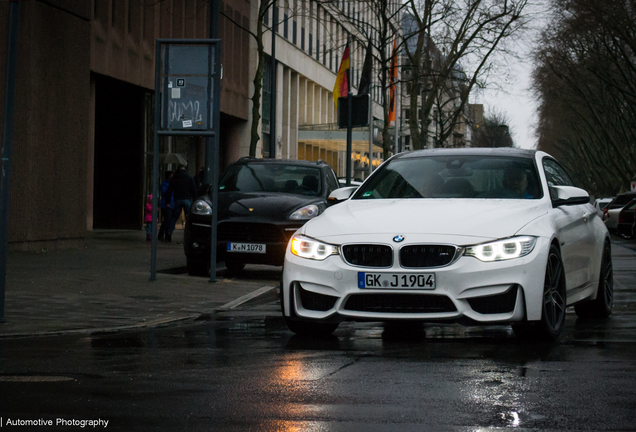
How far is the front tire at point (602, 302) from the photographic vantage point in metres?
9.45

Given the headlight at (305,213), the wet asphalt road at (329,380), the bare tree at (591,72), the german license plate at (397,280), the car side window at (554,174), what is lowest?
the wet asphalt road at (329,380)

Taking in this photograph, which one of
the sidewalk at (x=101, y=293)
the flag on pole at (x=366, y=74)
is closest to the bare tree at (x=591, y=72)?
the flag on pole at (x=366, y=74)

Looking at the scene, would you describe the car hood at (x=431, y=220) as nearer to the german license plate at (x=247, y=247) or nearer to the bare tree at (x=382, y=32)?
the german license plate at (x=247, y=247)

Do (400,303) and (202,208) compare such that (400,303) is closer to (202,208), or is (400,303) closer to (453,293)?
(453,293)

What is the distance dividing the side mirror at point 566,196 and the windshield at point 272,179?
6.95 m

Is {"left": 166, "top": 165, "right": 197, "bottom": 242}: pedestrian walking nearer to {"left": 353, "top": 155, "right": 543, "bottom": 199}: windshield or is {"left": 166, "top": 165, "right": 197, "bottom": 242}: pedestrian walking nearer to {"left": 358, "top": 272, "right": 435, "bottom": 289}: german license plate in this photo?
{"left": 353, "top": 155, "right": 543, "bottom": 199}: windshield

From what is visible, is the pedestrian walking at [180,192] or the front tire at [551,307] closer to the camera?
the front tire at [551,307]

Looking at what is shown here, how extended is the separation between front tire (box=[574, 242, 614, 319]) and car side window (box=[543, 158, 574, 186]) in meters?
0.74

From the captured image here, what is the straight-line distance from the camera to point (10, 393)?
5469mm

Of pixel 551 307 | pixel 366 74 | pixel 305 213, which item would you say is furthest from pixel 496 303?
pixel 366 74

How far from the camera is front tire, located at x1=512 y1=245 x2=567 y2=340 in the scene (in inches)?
293

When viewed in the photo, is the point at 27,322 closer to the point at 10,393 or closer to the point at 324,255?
the point at 324,255

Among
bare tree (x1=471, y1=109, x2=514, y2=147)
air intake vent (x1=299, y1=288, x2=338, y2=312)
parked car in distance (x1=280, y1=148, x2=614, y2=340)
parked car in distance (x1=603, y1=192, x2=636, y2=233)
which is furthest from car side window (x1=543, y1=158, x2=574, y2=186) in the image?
bare tree (x1=471, y1=109, x2=514, y2=147)

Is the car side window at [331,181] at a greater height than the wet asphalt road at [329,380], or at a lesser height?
greater
